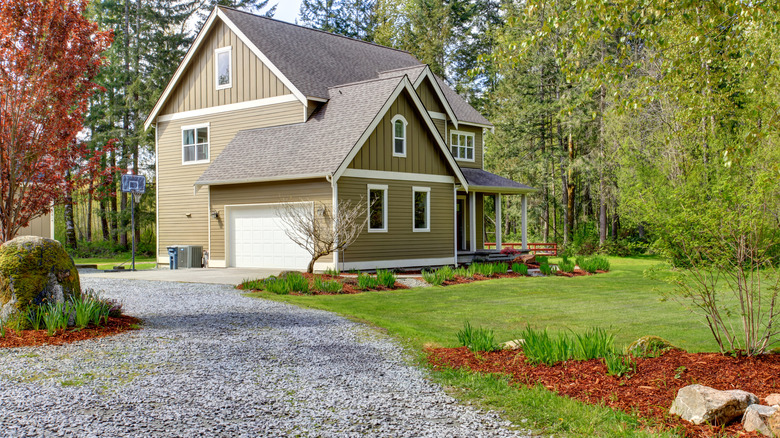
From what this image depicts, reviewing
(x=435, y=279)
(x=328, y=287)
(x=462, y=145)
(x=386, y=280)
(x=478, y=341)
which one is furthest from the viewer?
(x=462, y=145)

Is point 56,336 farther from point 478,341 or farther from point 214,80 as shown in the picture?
point 214,80

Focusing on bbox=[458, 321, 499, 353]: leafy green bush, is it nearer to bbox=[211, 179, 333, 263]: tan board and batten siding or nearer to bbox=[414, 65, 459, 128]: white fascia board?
bbox=[211, 179, 333, 263]: tan board and batten siding

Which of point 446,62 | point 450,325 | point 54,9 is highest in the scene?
point 446,62

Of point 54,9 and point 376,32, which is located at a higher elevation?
point 376,32

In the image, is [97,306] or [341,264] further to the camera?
[341,264]

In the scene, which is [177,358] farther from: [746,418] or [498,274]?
[498,274]

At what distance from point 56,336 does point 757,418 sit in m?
7.37

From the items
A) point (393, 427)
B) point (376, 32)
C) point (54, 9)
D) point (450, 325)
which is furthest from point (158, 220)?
point (376, 32)

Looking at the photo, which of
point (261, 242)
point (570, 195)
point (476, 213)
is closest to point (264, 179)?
point (261, 242)

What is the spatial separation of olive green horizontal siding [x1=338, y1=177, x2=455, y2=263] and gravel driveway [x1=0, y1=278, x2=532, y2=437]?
9896 millimetres

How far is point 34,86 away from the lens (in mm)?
9914

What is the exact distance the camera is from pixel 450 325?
33.5 feet

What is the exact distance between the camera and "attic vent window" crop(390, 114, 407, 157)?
66.3ft

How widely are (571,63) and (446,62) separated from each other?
37.6 meters
